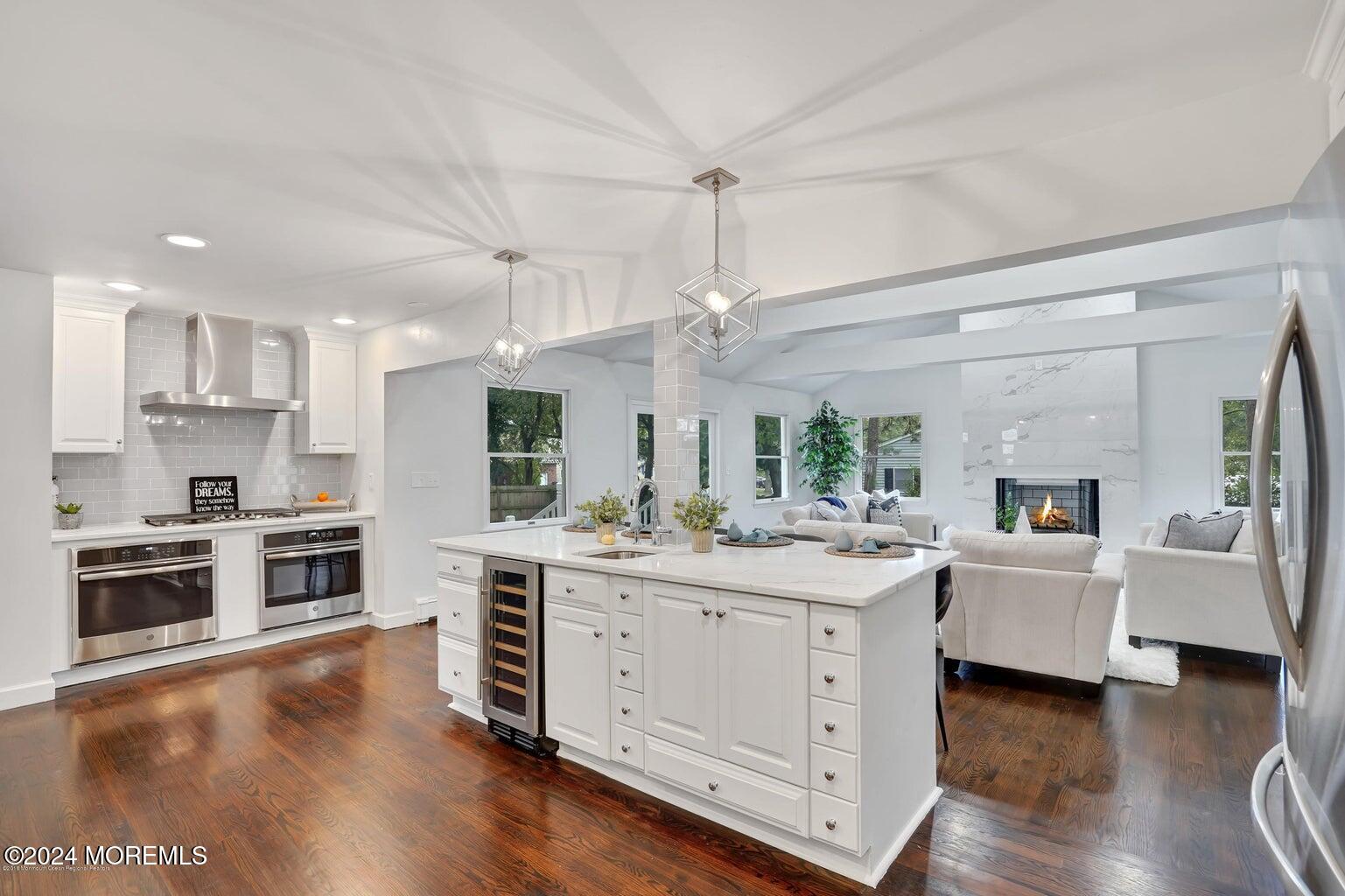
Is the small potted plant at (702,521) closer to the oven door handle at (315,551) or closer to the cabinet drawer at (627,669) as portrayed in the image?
the cabinet drawer at (627,669)

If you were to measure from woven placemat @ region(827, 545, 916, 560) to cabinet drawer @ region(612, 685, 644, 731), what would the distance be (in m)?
1.03

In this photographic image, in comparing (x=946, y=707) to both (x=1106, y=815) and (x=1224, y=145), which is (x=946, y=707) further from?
(x=1224, y=145)

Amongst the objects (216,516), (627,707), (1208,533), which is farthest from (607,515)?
(1208,533)

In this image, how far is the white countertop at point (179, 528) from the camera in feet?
13.3

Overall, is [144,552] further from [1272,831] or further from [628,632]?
[1272,831]

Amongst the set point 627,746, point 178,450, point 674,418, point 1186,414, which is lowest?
point 627,746

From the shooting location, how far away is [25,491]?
3.77 meters

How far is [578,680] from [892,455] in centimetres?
769

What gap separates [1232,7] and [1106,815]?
2.61 m

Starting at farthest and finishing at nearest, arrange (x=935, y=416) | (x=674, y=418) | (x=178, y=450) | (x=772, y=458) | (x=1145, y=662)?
1. (x=772, y=458)
2. (x=935, y=416)
3. (x=178, y=450)
4. (x=1145, y=662)
5. (x=674, y=418)

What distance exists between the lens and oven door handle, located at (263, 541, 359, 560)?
4871 millimetres

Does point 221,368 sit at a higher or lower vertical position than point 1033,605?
higher

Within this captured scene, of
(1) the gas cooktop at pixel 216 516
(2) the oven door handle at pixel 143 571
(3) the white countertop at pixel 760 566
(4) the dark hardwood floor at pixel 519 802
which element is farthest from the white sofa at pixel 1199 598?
(2) the oven door handle at pixel 143 571

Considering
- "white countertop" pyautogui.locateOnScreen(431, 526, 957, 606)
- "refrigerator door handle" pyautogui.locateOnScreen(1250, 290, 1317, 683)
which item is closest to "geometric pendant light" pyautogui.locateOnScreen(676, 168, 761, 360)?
"white countertop" pyautogui.locateOnScreen(431, 526, 957, 606)
